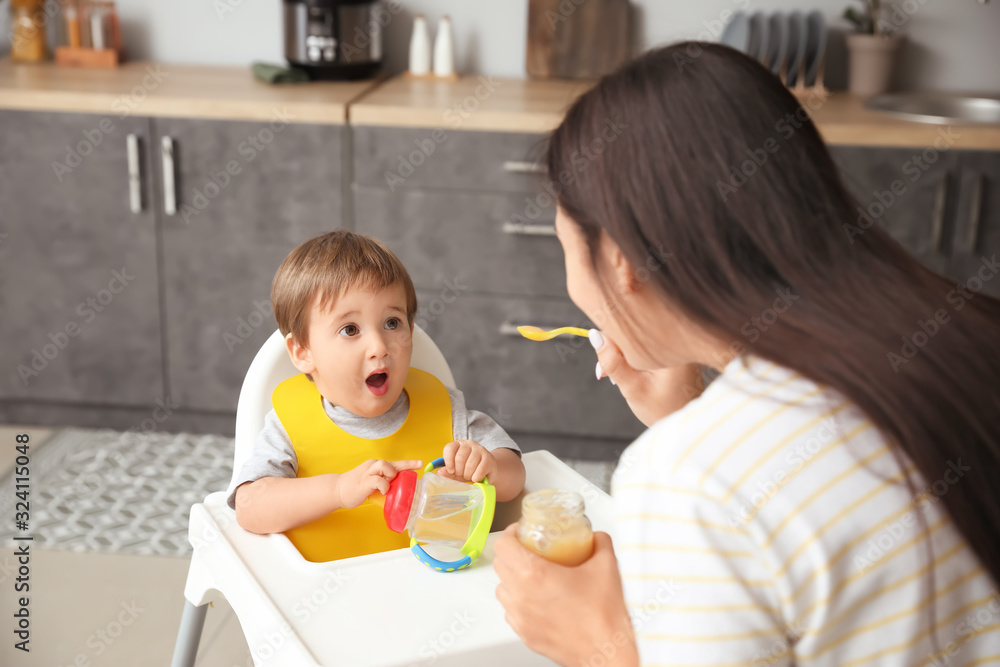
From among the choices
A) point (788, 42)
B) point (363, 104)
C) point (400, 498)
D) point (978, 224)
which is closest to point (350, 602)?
point (400, 498)

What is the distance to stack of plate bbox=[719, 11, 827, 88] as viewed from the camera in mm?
2695

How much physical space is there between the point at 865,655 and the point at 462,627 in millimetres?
439

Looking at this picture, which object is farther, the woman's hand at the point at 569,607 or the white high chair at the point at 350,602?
the white high chair at the point at 350,602

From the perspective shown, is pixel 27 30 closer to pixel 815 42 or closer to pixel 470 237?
pixel 470 237

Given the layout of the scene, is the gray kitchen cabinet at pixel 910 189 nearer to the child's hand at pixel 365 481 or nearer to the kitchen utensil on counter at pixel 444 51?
the kitchen utensil on counter at pixel 444 51

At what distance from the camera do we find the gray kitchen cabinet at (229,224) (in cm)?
249

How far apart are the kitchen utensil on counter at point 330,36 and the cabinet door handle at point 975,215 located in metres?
1.62

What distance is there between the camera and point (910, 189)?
240 cm

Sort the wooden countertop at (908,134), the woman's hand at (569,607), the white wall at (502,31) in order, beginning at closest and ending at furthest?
the woman's hand at (569,607) → the wooden countertop at (908,134) → the white wall at (502,31)

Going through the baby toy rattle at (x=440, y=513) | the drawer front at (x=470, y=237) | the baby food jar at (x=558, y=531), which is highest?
the baby food jar at (x=558, y=531)

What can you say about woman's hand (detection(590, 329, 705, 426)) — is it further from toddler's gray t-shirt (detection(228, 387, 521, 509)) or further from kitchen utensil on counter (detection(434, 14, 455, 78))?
kitchen utensil on counter (detection(434, 14, 455, 78))

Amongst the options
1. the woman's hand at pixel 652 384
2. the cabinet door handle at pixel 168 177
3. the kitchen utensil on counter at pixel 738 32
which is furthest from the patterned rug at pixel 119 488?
the kitchen utensil on counter at pixel 738 32

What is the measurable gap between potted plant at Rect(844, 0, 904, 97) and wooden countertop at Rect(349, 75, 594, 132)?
834 millimetres

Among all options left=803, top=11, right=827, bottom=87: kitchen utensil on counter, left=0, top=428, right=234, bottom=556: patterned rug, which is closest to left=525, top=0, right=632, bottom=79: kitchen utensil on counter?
left=803, top=11, right=827, bottom=87: kitchen utensil on counter
